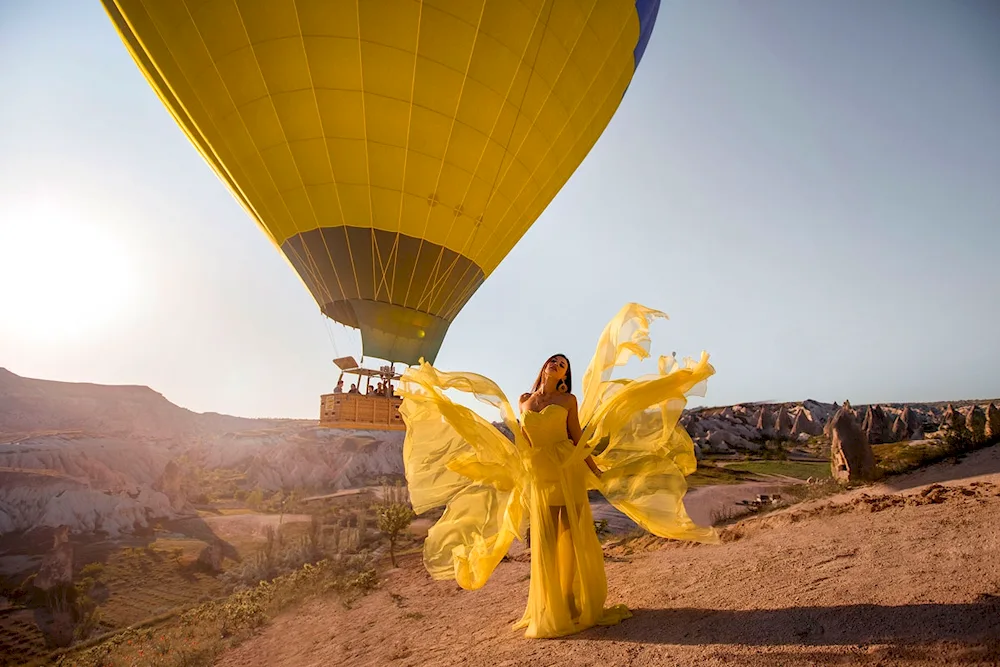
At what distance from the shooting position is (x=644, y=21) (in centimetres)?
1052

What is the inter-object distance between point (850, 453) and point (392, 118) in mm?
11507

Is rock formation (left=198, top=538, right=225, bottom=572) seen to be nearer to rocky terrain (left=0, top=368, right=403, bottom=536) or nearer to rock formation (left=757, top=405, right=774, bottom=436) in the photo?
rocky terrain (left=0, top=368, right=403, bottom=536)

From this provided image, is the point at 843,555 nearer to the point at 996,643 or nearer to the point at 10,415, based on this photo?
the point at 996,643

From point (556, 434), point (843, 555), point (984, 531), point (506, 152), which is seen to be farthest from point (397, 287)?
point (984, 531)

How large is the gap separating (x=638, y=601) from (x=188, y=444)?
3624cm

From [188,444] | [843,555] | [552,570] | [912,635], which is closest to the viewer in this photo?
[912,635]

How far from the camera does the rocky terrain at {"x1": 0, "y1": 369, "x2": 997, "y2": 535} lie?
16875 mm

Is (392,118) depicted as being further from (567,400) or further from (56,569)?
(56,569)

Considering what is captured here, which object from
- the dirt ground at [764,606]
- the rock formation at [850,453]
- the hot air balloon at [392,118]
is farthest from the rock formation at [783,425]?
the hot air balloon at [392,118]

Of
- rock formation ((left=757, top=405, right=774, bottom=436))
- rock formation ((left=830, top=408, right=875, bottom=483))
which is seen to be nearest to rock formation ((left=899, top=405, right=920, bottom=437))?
rock formation ((left=757, top=405, right=774, bottom=436))

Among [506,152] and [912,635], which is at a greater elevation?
[506,152]

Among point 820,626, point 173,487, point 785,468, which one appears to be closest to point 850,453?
point 820,626

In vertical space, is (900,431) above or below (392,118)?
below

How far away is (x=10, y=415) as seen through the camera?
4791 cm
